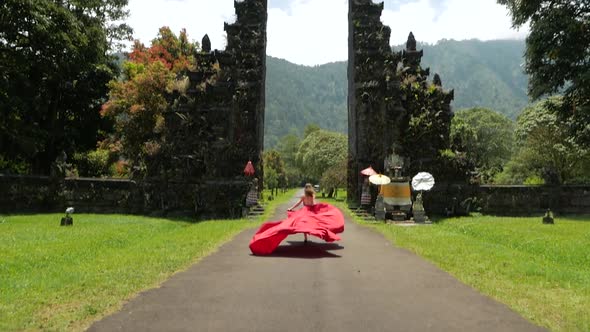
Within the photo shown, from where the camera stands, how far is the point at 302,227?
12.2 metres

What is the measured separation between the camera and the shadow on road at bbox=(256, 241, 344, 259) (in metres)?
11.8

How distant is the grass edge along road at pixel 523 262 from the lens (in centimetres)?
726

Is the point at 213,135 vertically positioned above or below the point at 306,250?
above

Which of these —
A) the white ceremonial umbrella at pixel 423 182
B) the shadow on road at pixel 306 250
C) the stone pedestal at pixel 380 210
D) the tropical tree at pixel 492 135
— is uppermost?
the tropical tree at pixel 492 135

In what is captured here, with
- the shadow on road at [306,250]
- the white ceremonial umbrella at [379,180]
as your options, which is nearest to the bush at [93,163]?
the white ceremonial umbrella at [379,180]

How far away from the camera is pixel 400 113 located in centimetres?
2962

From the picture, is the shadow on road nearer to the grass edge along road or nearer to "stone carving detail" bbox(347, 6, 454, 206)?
the grass edge along road

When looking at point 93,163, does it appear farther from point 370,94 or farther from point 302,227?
point 302,227

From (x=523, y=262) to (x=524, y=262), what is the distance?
3 cm

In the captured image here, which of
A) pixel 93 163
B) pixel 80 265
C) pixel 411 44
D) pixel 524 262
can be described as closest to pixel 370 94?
pixel 411 44

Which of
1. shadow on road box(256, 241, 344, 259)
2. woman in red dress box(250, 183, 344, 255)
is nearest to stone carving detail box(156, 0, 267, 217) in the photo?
shadow on road box(256, 241, 344, 259)

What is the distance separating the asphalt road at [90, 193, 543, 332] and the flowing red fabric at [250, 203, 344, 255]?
682mm

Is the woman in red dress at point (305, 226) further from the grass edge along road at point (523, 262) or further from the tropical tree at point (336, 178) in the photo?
the tropical tree at point (336, 178)

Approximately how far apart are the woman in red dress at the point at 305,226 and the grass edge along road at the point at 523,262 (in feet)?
8.15
